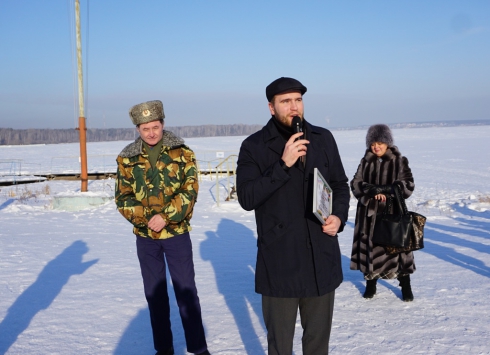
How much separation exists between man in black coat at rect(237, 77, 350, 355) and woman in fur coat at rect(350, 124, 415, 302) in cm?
213

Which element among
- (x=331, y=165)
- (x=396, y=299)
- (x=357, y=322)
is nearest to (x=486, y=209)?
(x=396, y=299)

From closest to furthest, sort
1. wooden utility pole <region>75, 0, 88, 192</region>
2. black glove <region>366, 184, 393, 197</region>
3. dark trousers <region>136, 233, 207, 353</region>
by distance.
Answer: dark trousers <region>136, 233, 207, 353</region> → black glove <region>366, 184, 393, 197</region> → wooden utility pole <region>75, 0, 88, 192</region>

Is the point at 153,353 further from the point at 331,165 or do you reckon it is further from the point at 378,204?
the point at 378,204

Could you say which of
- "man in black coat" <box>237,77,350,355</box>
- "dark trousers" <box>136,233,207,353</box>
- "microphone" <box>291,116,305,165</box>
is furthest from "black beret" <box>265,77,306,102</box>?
"dark trousers" <box>136,233,207,353</box>

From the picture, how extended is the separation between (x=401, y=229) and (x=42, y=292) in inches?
146

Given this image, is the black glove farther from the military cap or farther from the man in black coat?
the military cap

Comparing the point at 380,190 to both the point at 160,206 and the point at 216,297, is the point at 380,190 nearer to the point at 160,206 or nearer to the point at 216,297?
the point at 216,297

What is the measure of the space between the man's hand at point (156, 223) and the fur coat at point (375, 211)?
7.15 ft

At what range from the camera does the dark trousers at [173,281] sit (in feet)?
11.1

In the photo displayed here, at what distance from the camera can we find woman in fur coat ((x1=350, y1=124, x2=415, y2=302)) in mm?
4586

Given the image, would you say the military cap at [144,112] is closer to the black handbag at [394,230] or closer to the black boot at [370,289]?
the black handbag at [394,230]

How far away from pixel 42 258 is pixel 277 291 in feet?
17.4

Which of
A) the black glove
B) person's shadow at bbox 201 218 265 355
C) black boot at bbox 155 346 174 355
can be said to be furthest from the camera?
the black glove

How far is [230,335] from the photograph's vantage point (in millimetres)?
3912
